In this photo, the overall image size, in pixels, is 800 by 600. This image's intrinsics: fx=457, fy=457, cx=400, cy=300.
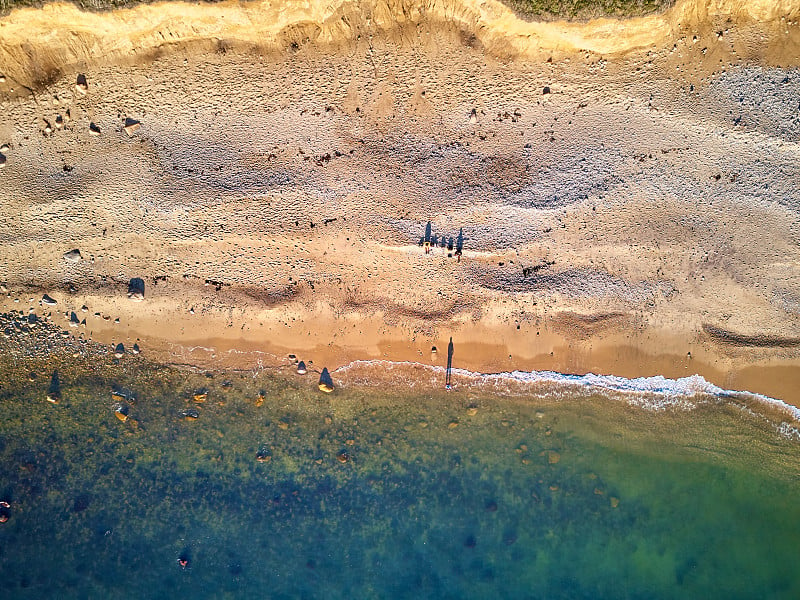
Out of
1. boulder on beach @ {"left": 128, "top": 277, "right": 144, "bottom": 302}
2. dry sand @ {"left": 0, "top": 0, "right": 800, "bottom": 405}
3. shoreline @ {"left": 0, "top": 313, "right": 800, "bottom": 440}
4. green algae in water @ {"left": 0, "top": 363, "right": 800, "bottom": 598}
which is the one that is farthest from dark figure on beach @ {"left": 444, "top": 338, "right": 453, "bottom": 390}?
boulder on beach @ {"left": 128, "top": 277, "right": 144, "bottom": 302}

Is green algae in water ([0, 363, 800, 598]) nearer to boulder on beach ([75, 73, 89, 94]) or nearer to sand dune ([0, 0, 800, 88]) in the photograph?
boulder on beach ([75, 73, 89, 94])

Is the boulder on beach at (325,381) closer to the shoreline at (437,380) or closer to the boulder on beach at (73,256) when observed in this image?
the shoreline at (437,380)

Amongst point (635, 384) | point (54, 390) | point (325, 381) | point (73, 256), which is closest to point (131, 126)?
point (73, 256)

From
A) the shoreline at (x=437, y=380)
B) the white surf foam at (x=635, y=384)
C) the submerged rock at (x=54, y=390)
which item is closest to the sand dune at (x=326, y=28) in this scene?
the shoreline at (x=437, y=380)

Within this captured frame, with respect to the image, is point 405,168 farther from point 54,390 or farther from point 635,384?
point 54,390

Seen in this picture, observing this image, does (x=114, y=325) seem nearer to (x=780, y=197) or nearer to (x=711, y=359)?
(x=711, y=359)
